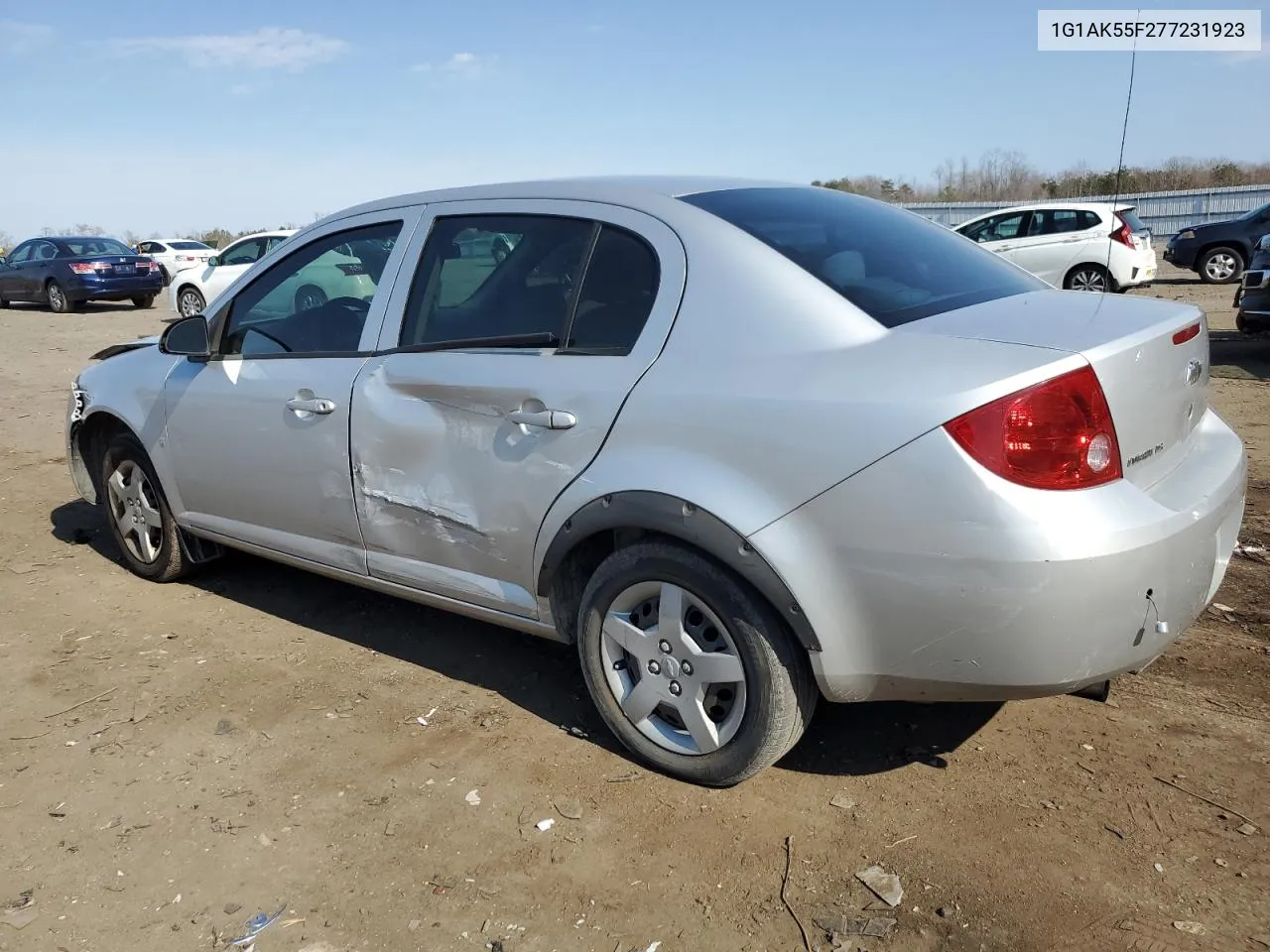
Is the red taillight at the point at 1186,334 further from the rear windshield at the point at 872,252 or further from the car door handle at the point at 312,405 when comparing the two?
the car door handle at the point at 312,405

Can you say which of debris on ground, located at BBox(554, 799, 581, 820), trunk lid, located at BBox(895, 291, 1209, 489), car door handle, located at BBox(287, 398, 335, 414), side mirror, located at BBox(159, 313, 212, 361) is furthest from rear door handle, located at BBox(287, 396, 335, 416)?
trunk lid, located at BBox(895, 291, 1209, 489)

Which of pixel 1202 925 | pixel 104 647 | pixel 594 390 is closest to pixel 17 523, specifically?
pixel 104 647

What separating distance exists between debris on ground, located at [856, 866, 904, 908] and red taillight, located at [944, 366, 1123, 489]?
1078 mm

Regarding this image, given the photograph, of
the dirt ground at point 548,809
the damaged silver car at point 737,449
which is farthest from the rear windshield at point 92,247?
the damaged silver car at point 737,449

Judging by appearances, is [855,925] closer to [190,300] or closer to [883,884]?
[883,884]

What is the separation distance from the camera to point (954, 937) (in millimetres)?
2408

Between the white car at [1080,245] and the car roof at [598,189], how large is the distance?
12.6m

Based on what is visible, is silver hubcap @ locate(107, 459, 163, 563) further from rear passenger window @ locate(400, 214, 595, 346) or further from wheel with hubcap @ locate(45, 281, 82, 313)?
wheel with hubcap @ locate(45, 281, 82, 313)

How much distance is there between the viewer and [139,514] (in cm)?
489

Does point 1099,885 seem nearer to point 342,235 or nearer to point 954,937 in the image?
point 954,937

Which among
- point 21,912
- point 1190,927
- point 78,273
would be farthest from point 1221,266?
point 78,273

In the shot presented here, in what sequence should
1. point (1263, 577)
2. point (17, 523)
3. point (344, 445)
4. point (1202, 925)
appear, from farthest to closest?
point (17, 523)
point (1263, 577)
point (344, 445)
point (1202, 925)

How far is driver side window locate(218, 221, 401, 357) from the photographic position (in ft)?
12.3

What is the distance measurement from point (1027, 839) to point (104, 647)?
366 cm
